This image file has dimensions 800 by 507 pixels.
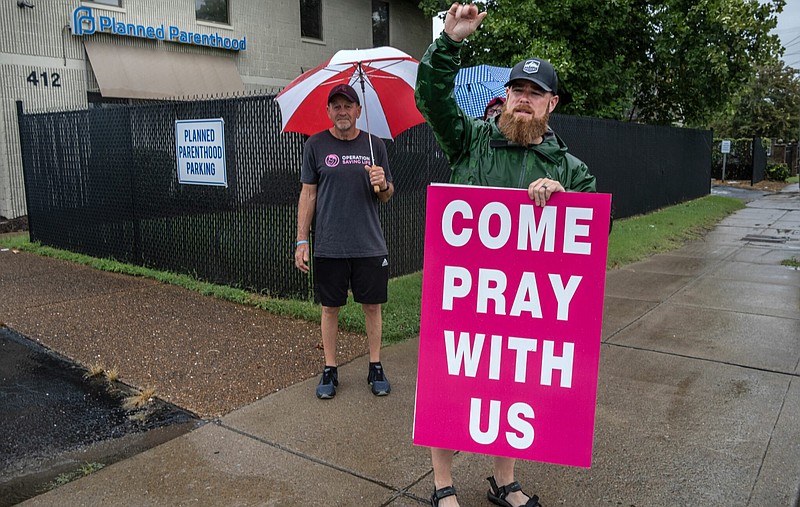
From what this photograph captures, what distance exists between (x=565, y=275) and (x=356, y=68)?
7.73ft

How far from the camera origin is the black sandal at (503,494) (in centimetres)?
308

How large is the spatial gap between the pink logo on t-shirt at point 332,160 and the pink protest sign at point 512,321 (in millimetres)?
1580

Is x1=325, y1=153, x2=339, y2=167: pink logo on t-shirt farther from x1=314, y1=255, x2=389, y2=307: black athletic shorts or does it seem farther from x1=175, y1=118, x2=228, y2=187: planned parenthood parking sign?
x1=175, y1=118, x2=228, y2=187: planned parenthood parking sign

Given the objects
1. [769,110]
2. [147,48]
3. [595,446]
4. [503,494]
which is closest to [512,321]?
[503,494]

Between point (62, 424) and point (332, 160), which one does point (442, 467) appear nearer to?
point (332, 160)

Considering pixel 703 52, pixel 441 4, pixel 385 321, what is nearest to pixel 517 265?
pixel 385 321

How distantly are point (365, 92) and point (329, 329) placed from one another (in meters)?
1.67

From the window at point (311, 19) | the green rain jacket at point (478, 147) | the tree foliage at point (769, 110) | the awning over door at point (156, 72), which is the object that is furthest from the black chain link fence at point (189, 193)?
the tree foliage at point (769, 110)

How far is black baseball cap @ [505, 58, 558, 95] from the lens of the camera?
8.94 ft

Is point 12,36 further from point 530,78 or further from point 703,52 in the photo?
point 703,52

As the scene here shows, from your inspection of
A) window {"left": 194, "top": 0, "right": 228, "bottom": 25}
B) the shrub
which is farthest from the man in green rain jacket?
the shrub

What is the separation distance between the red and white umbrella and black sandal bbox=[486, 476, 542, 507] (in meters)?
2.39

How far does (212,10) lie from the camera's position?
15.8 meters

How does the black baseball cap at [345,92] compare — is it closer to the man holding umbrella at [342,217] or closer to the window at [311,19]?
the man holding umbrella at [342,217]
